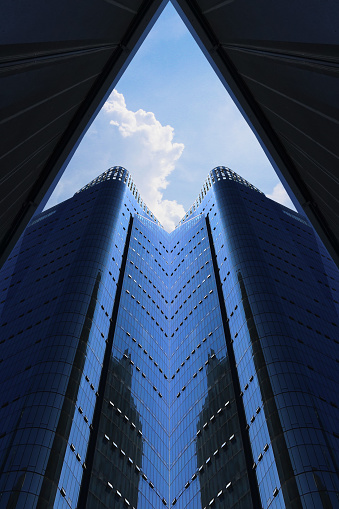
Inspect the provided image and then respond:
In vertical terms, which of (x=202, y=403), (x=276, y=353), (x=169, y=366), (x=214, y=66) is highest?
(x=169, y=366)

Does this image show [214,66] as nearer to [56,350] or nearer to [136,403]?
[56,350]

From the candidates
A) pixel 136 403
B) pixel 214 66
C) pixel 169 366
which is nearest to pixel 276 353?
pixel 136 403

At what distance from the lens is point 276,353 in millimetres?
74500

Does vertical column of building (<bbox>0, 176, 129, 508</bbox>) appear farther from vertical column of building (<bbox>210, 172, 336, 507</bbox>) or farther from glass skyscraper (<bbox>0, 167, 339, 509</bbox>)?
vertical column of building (<bbox>210, 172, 336, 507</bbox>)

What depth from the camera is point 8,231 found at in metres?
26.5

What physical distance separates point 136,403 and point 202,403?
12.4m

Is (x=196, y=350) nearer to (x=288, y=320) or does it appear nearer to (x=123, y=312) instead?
(x=123, y=312)

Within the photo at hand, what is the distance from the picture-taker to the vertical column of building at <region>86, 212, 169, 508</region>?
71688mm

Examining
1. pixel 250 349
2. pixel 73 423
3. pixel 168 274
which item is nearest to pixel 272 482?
pixel 250 349

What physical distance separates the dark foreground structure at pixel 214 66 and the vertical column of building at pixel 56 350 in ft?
141

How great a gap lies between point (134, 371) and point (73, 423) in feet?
94.4

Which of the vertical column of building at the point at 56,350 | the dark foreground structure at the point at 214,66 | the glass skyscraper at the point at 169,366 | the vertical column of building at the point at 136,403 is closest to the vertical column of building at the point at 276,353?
the glass skyscraper at the point at 169,366

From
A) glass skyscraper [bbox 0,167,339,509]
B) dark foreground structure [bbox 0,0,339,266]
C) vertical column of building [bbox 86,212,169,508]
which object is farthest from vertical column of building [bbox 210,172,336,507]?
dark foreground structure [bbox 0,0,339,266]

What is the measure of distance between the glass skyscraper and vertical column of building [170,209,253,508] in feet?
1.22
